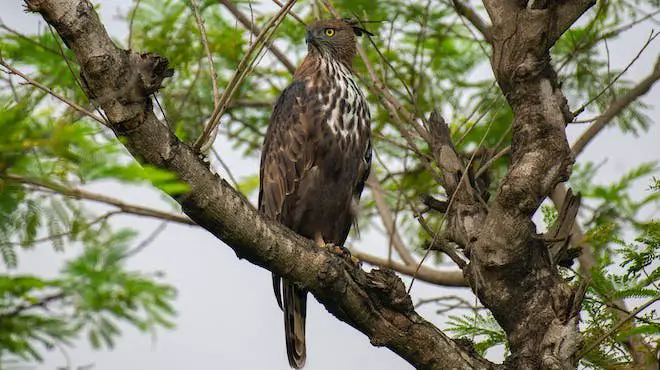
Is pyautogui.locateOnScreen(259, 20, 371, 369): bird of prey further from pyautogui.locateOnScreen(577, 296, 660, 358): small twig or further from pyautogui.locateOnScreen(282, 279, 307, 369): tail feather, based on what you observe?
pyautogui.locateOnScreen(577, 296, 660, 358): small twig

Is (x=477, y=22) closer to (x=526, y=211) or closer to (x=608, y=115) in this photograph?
(x=608, y=115)

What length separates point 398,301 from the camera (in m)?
4.50

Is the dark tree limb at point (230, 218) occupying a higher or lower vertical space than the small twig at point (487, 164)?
lower

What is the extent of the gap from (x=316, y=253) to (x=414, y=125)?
5.18 feet

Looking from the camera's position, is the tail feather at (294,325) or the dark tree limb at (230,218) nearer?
the dark tree limb at (230,218)

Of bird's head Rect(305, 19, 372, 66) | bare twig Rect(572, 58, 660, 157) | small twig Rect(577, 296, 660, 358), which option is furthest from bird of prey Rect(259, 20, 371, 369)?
small twig Rect(577, 296, 660, 358)

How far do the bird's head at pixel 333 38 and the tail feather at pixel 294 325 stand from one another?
1.65 meters

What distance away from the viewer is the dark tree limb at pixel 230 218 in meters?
3.36

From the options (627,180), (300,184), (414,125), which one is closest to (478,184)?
(414,125)

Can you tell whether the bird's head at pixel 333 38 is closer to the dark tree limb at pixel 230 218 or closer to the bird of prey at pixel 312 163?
the bird of prey at pixel 312 163

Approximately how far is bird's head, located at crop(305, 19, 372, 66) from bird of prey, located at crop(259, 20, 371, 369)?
0.67 feet

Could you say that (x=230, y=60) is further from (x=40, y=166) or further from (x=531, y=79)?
(x=40, y=166)

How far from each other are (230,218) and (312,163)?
1966 millimetres

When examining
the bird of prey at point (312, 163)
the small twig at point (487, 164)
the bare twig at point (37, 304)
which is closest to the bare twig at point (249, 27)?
the bird of prey at point (312, 163)
